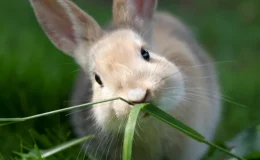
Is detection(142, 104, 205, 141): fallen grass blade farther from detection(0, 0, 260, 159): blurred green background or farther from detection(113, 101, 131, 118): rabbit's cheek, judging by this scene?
detection(0, 0, 260, 159): blurred green background

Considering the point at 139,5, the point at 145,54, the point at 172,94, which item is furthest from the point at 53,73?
the point at 172,94

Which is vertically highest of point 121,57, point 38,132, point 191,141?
point 121,57

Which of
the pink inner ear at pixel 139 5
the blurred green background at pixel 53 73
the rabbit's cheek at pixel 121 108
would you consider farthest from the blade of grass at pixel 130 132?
the pink inner ear at pixel 139 5

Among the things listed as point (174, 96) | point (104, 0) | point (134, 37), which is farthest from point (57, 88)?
point (104, 0)

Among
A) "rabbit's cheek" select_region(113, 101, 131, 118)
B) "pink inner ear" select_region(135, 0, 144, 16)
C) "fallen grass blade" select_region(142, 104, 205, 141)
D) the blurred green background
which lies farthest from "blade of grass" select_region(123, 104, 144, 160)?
"pink inner ear" select_region(135, 0, 144, 16)

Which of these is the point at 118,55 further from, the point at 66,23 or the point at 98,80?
the point at 66,23

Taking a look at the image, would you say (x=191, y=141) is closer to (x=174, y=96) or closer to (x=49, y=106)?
(x=174, y=96)
